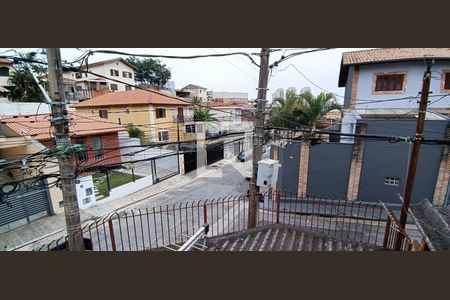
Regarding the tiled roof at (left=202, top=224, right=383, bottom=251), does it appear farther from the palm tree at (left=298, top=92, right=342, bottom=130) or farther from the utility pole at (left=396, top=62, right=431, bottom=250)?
the palm tree at (left=298, top=92, right=342, bottom=130)

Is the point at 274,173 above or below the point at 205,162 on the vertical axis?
above

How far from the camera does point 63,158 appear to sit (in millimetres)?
3834

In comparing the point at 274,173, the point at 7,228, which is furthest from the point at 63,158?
the point at 7,228

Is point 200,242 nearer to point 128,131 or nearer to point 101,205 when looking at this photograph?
point 101,205

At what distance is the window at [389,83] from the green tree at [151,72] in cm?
3162

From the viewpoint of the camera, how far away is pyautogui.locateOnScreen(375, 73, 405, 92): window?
42.1ft

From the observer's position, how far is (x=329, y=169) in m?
11.4

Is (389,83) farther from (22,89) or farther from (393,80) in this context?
(22,89)

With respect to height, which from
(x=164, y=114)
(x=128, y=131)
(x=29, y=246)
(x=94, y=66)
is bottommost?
(x=29, y=246)

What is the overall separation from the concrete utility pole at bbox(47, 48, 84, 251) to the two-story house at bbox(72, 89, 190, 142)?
14.5 meters

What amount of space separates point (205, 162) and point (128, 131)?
692cm

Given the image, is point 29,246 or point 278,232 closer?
point 278,232

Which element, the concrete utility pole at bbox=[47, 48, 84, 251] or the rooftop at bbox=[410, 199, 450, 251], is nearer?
the concrete utility pole at bbox=[47, 48, 84, 251]

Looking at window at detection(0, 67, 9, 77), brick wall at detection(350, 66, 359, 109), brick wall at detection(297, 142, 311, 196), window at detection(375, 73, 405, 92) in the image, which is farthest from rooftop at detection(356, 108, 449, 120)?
window at detection(0, 67, 9, 77)
